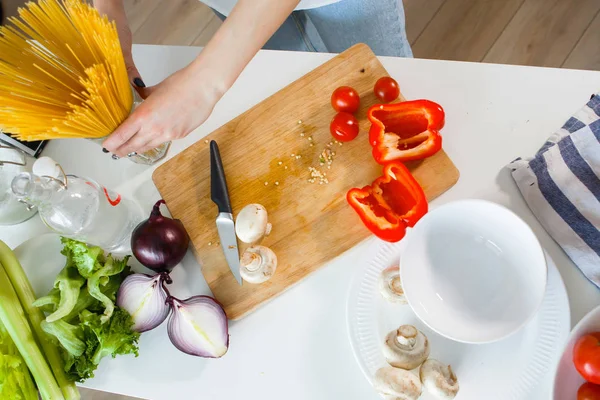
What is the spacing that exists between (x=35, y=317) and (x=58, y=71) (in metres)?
0.49

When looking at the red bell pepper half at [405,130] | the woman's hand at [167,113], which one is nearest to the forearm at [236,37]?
the woman's hand at [167,113]

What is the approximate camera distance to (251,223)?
92 cm

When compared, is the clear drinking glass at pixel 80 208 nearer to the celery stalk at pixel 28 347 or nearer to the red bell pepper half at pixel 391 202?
the celery stalk at pixel 28 347

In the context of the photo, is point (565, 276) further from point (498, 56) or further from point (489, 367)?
point (498, 56)

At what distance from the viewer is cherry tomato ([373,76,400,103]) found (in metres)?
0.99

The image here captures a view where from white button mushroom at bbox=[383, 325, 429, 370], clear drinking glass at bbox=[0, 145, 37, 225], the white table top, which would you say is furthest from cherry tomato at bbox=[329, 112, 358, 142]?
clear drinking glass at bbox=[0, 145, 37, 225]

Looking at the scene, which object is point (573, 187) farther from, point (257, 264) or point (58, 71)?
point (58, 71)

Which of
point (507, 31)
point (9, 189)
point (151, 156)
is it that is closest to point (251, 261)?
point (151, 156)

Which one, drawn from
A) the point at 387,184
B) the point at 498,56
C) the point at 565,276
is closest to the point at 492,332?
the point at 565,276

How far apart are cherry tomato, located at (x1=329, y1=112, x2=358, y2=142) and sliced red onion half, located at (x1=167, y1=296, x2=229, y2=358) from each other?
41 cm

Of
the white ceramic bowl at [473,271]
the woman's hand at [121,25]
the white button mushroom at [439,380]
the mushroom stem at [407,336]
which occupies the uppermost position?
the woman's hand at [121,25]

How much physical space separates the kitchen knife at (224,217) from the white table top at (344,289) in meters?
0.09

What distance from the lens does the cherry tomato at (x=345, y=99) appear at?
39.1 inches

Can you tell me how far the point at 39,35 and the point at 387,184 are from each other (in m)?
0.64
